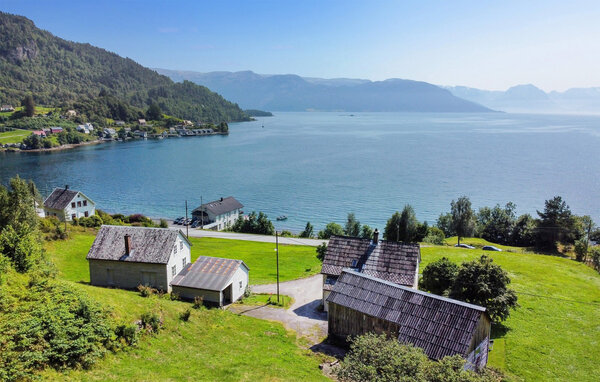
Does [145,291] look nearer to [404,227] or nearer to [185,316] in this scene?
[185,316]

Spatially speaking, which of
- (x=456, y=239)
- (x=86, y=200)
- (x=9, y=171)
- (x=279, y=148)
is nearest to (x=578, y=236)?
(x=456, y=239)

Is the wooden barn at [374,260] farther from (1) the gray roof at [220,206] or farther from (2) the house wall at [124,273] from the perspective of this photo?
(1) the gray roof at [220,206]

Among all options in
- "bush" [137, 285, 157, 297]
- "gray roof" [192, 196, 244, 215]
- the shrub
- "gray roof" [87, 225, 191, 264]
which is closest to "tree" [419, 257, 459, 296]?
the shrub

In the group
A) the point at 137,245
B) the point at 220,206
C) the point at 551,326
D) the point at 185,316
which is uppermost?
the point at 137,245

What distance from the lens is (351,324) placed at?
27141mm

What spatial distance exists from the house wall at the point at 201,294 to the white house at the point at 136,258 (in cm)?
107

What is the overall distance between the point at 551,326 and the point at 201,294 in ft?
93.8

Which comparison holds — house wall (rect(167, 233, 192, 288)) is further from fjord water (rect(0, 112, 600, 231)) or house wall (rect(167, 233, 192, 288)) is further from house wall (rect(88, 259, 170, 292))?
fjord water (rect(0, 112, 600, 231))

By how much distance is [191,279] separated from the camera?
3403 cm

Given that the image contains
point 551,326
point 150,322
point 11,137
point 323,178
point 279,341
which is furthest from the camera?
point 11,137

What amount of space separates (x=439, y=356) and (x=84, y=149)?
214m

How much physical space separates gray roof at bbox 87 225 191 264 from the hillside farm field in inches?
155

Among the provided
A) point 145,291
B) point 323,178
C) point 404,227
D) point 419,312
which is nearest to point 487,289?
point 419,312

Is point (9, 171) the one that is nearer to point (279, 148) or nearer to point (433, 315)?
point (279, 148)
